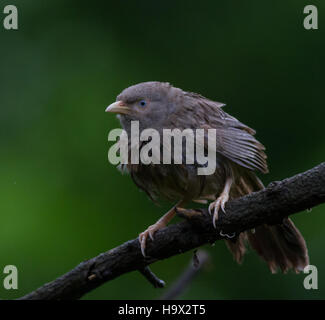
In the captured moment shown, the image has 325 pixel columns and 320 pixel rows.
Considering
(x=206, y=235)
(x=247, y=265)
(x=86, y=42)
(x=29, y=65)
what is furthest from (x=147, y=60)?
(x=206, y=235)

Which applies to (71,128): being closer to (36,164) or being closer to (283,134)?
(36,164)

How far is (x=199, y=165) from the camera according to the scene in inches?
192

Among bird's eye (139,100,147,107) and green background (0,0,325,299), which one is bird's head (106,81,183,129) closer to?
bird's eye (139,100,147,107)

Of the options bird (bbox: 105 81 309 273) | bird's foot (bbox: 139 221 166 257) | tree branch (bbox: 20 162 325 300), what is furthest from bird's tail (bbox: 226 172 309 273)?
tree branch (bbox: 20 162 325 300)

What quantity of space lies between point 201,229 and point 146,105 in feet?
3.94

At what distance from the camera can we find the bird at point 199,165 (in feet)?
16.3

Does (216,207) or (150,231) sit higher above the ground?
(216,207)

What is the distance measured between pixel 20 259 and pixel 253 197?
9.28ft

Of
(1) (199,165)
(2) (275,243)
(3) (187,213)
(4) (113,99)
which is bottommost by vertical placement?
(2) (275,243)

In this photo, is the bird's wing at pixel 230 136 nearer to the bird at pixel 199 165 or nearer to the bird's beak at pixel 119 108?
the bird at pixel 199 165

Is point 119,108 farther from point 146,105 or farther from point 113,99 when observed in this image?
point 113,99

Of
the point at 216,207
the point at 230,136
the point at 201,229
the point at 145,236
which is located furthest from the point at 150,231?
the point at 230,136

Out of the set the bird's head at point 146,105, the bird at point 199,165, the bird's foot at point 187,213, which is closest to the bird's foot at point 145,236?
the bird at point 199,165

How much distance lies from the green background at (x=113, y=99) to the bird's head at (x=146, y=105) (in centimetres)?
160
